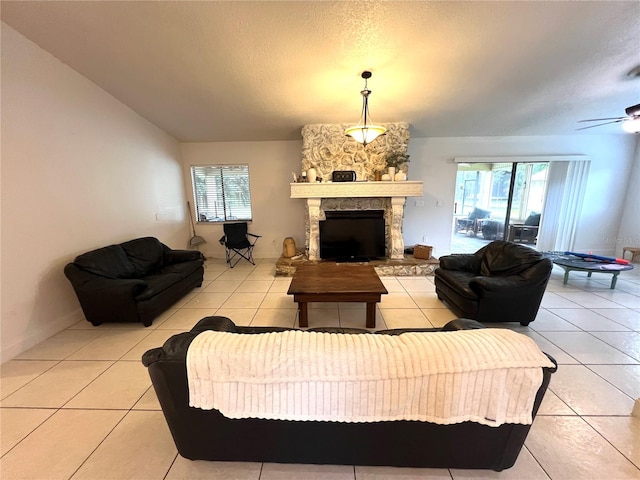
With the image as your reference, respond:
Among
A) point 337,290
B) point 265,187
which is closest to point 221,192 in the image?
point 265,187

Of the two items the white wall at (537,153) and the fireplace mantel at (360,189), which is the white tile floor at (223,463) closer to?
the fireplace mantel at (360,189)

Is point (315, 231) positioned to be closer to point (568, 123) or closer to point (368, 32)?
point (368, 32)

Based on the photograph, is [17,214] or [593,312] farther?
[593,312]

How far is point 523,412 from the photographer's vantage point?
3.19 feet

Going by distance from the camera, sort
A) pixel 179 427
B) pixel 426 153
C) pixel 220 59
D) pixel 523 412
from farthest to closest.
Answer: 1. pixel 426 153
2. pixel 220 59
3. pixel 179 427
4. pixel 523 412

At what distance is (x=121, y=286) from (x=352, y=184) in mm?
3465

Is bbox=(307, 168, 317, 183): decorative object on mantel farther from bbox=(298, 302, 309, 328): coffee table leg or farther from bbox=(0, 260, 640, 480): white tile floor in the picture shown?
bbox=(298, 302, 309, 328): coffee table leg

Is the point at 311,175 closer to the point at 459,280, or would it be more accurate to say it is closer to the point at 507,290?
the point at 459,280

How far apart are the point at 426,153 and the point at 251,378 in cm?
526

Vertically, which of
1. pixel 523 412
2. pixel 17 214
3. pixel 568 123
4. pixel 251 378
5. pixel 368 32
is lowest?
pixel 523 412

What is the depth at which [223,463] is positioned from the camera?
1.30 m

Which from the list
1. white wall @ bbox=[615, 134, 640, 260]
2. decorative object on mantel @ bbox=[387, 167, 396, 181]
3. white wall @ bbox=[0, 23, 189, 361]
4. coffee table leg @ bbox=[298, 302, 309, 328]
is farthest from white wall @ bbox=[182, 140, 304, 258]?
white wall @ bbox=[615, 134, 640, 260]

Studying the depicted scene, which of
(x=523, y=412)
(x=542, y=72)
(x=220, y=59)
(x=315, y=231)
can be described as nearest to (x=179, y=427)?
(x=523, y=412)

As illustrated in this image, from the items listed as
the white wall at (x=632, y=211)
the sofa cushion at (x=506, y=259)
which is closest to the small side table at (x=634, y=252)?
the white wall at (x=632, y=211)
